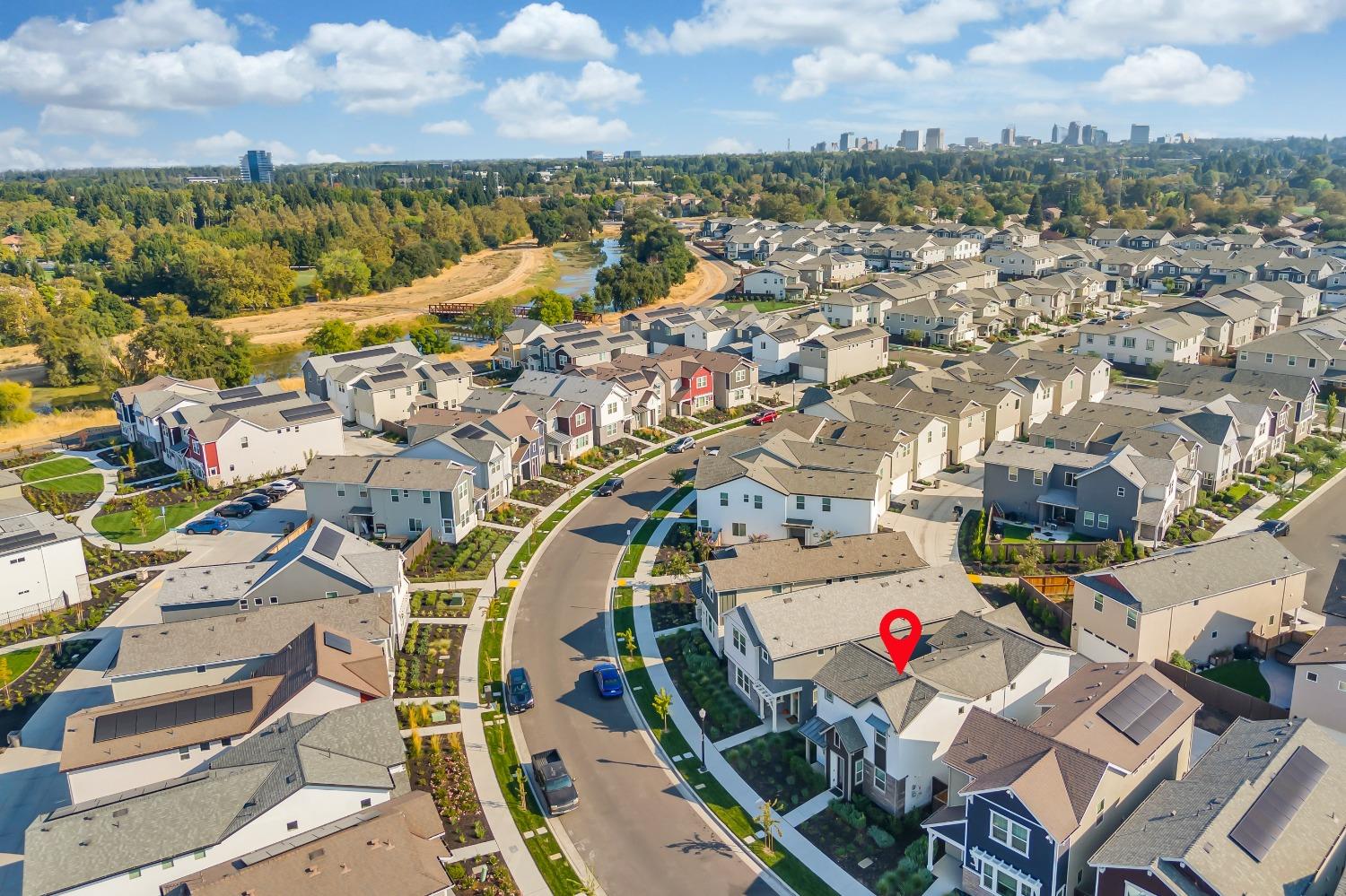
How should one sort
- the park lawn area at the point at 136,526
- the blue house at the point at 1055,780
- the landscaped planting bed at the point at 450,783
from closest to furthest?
the blue house at the point at 1055,780 < the landscaped planting bed at the point at 450,783 < the park lawn area at the point at 136,526

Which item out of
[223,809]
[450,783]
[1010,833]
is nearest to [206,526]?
[450,783]

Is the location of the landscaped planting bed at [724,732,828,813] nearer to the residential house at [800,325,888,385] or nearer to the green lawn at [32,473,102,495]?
the green lawn at [32,473,102,495]

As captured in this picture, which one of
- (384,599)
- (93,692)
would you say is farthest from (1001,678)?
(93,692)

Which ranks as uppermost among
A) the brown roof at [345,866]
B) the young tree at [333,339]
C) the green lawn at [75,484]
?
the young tree at [333,339]

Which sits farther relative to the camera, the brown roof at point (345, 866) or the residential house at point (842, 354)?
the residential house at point (842, 354)

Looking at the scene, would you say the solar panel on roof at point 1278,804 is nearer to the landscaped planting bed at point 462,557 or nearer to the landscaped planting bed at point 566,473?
the landscaped planting bed at point 462,557

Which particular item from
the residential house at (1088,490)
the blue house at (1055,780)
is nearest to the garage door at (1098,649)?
the blue house at (1055,780)

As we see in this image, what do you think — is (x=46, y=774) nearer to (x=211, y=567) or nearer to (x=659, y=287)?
(x=211, y=567)

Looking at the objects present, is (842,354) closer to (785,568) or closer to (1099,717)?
(785,568)
